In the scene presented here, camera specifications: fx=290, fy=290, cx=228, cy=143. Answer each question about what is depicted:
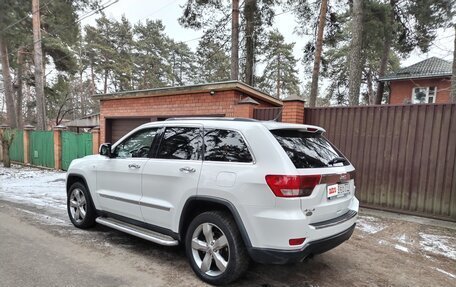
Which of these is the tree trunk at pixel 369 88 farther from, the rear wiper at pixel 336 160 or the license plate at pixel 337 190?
the license plate at pixel 337 190

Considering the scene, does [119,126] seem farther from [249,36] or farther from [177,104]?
[249,36]

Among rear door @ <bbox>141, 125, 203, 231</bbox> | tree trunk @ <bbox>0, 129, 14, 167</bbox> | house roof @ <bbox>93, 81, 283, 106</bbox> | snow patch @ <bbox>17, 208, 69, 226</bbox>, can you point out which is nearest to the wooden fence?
house roof @ <bbox>93, 81, 283, 106</bbox>

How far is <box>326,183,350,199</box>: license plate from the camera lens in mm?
2801

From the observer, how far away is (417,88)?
17953mm

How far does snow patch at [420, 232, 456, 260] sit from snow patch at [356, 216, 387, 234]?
0.62m

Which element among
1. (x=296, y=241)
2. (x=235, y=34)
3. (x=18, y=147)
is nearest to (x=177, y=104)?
(x=235, y=34)

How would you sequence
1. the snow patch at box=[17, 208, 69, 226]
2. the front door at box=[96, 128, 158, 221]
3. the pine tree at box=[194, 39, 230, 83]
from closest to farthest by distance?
the front door at box=[96, 128, 158, 221]
the snow patch at box=[17, 208, 69, 226]
the pine tree at box=[194, 39, 230, 83]

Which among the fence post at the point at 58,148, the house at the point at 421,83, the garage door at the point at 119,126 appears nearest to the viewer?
the garage door at the point at 119,126

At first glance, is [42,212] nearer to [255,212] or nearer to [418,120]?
[255,212]

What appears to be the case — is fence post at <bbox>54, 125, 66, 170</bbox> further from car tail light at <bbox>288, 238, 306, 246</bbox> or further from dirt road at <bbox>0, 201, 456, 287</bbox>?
car tail light at <bbox>288, 238, 306, 246</bbox>

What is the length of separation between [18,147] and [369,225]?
15.1 meters

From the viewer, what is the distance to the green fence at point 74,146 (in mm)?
11023

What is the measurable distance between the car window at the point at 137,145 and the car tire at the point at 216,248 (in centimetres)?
123

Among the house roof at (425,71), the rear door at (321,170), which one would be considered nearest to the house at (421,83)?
the house roof at (425,71)
